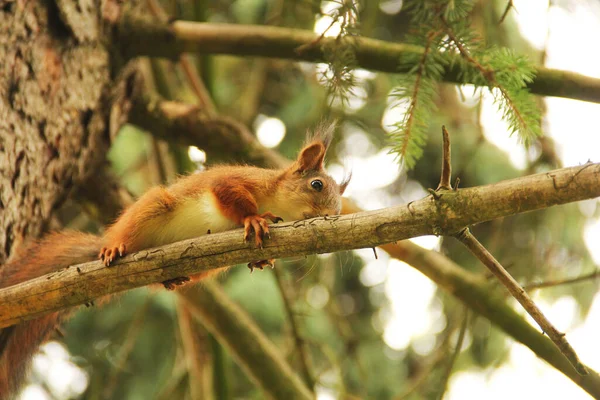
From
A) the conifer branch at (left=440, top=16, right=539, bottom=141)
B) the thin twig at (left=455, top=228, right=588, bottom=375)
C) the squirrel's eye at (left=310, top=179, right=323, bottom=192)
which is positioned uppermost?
the squirrel's eye at (left=310, top=179, right=323, bottom=192)

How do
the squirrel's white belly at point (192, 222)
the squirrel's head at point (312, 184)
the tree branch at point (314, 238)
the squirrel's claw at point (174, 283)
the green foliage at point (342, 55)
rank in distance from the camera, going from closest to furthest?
the tree branch at point (314, 238)
the green foliage at point (342, 55)
the squirrel's claw at point (174, 283)
the squirrel's white belly at point (192, 222)
the squirrel's head at point (312, 184)

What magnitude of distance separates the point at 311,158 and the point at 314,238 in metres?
1.05

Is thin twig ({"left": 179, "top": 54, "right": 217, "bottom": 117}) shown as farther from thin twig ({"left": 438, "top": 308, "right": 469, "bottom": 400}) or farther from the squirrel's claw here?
thin twig ({"left": 438, "top": 308, "right": 469, "bottom": 400})

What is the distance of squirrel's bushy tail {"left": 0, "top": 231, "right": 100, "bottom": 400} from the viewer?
2.00 metres

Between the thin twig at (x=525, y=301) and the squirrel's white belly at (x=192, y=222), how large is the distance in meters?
1.04

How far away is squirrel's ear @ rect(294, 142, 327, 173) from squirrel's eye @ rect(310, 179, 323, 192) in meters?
0.10

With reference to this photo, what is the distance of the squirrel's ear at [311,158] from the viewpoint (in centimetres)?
238

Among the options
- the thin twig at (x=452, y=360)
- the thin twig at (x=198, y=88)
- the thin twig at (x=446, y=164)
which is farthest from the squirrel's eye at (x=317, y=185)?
the thin twig at (x=446, y=164)

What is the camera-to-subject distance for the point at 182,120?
260cm

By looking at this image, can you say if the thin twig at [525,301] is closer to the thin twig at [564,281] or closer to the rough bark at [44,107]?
the thin twig at [564,281]

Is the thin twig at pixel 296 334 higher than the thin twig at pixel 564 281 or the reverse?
higher

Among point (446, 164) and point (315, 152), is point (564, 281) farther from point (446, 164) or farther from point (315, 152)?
point (315, 152)

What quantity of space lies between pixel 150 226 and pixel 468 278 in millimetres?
1081

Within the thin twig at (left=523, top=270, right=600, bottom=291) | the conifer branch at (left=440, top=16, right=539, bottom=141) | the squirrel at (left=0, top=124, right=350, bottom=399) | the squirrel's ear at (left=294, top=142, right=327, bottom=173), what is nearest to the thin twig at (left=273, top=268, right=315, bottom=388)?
the squirrel at (left=0, top=124, right=350, bottom=399)
